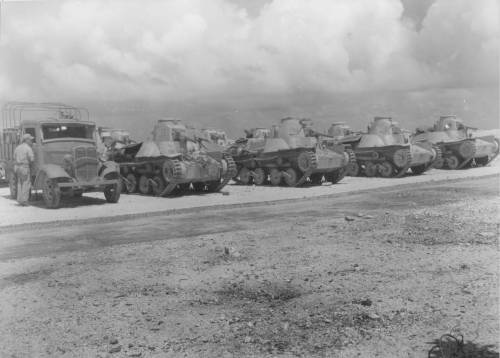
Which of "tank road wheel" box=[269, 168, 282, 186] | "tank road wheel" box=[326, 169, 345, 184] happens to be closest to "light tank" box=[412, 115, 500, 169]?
"tank road wheel" box=[326, 169, 345, 184]

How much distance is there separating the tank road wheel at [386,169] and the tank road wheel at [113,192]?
12.7 metres

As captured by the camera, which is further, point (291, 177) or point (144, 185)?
point (291, 177)

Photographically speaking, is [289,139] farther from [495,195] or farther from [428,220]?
[428,220]

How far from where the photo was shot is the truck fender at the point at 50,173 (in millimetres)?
13328

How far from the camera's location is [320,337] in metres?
4.41

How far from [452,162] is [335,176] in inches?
340

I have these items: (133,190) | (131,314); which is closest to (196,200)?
(133,190)

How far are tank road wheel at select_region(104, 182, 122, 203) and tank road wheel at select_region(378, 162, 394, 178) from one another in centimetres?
1272

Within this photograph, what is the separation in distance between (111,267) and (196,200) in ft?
27.9

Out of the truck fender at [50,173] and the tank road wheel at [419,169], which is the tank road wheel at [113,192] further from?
the tank road wheel at [419,169]

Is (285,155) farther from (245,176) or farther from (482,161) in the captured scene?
(482,161)

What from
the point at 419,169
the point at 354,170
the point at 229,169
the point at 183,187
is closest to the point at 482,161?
the point at 419,169

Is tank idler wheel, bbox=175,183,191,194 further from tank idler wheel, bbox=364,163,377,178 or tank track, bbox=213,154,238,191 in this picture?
tank idler wheel, bbox=364,163,377,178

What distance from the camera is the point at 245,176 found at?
21.8 meters
